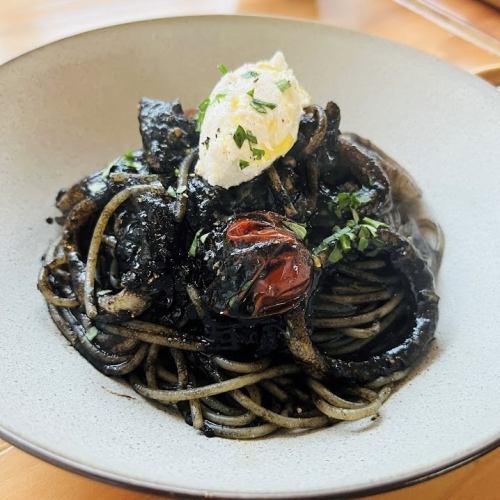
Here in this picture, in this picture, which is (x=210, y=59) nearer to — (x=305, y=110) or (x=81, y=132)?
(x=81, y=132)

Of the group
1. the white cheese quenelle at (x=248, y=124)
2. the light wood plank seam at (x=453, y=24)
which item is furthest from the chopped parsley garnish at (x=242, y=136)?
the light wood plank seam at (x=453, y=24)

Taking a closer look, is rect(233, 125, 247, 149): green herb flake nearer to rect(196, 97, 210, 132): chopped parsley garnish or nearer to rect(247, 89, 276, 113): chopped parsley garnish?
rect(247, 89, 276, 113): chopped parsley garnish

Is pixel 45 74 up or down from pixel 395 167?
up

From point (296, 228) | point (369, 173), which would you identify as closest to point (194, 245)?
point (296, 228)

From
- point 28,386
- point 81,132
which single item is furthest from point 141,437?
point 81,132

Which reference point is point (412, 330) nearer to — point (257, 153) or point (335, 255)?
point (335, 255)

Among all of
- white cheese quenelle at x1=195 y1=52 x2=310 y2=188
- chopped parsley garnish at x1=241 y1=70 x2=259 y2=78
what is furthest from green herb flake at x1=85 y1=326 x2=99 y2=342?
chopped parsley garnish at x1=241 y1=70 x2=259 y2=78
